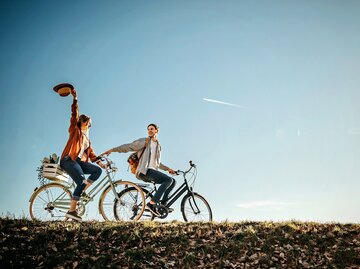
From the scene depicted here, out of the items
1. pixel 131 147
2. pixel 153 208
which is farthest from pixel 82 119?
pixel 153 208

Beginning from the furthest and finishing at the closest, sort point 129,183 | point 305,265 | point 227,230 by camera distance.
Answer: point 129,183 < point 227,230 < point 305,265

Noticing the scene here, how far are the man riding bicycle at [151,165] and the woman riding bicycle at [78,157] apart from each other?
609mm

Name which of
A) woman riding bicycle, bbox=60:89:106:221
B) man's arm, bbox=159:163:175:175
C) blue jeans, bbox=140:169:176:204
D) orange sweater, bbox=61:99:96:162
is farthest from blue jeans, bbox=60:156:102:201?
man's arm, bbox=159:163:175:175

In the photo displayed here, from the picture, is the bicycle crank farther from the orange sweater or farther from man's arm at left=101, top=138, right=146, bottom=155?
the orange sweater

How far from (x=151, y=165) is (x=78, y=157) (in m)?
2.10

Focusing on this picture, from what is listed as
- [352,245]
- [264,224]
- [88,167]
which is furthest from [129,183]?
[352,245]

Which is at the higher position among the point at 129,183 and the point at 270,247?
the point at 129,183

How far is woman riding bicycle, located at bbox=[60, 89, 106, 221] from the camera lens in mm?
8141

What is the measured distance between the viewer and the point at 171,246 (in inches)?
278

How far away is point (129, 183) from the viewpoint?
885 centimetres

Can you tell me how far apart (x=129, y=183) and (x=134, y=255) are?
266 cm

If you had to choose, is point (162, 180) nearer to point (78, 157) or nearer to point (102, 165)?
point (102, 165)

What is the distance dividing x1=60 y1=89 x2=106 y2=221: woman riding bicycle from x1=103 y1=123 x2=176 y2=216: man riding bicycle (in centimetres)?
61

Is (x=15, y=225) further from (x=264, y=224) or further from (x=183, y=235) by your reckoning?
(x=264, y=224)
